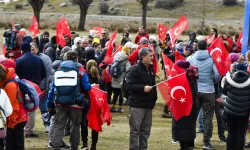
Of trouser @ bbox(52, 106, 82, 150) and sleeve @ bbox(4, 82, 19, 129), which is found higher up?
sleeve @ bbox(4, 82, 19, 129)

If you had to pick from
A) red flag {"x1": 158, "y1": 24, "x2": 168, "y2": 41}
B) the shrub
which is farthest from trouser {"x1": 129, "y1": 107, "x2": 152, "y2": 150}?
the shrub

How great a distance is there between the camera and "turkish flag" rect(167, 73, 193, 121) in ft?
35.5

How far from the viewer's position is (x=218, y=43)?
1430cm

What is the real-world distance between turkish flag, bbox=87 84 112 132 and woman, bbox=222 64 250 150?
2236mm

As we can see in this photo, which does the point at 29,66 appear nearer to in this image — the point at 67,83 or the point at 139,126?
the point at 67,83

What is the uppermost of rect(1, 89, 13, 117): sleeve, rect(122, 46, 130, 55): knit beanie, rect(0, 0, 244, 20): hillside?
rect(1, 89, 13, 117): sleeve

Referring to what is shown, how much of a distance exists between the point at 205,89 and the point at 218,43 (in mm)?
2493

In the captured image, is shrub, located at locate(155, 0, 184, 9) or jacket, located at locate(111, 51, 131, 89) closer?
jacket, located at locate(111, 51, 131, 89)

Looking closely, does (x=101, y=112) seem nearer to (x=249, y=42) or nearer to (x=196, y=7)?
(x=249, y=42)

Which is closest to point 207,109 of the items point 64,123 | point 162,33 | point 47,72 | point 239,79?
point 239,79

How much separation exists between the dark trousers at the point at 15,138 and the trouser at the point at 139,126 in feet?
7.18

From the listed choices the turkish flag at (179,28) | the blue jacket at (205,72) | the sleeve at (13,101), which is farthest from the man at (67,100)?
the turkish flag at (179,28)

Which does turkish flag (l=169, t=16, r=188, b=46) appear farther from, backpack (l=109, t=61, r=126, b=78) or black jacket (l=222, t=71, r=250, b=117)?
black jacket (l=222, t=71, r=250, b=117)

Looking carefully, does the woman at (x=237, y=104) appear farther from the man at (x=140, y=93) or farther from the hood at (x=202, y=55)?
the man at (x=140, y=93)
